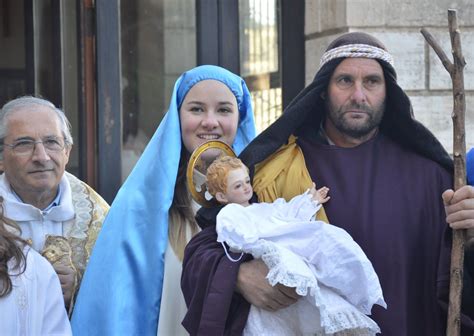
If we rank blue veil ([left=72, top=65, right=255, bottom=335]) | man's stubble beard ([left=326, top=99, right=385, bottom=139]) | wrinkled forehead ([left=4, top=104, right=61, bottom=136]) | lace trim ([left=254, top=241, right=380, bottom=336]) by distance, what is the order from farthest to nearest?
1. wrinkled forehead ([left=4, top=104, right=61, bottom=136])
2. blue veil ([left=72, top=65, right=255, bottom=335])
3. man's stubble beard ([left=326, top=99, right=385, bottom=139])
4. lace trim ([left=254, top=241, right=380, bottom=336])

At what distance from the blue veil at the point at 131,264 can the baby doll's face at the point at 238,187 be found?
411mm

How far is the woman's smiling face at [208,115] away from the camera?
402cm

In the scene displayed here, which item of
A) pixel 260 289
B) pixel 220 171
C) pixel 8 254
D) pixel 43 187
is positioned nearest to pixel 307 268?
pixel 260 289

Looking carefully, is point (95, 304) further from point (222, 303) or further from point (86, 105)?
point (86, 105)

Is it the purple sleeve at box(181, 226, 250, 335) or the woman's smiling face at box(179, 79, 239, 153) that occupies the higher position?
the woman's smiling face at box(179, 79, 239, 153)

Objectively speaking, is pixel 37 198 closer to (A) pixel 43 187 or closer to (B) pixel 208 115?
(A) pixel 43 187

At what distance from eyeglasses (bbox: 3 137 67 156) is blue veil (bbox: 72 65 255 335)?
12.4 inches

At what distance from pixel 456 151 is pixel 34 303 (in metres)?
1.50

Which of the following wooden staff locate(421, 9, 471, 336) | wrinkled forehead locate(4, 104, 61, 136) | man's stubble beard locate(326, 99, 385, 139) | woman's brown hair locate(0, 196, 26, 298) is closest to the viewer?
wooden staff locate(421, 9, 471, 336)

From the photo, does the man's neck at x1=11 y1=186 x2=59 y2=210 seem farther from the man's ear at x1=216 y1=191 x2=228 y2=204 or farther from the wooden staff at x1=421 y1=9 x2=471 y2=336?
the wooden staff at x1=421 y1=9 x2=471 y2=336

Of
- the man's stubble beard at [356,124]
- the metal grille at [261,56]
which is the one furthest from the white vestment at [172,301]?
the metal grille at [261,56]

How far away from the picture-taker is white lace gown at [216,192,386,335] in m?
3.36

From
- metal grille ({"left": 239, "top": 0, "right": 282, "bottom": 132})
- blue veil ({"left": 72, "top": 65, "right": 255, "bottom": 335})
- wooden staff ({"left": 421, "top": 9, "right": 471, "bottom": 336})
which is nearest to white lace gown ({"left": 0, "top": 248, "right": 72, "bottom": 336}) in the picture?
blue veil ({"left": 72, "top": 65, "right": 255, "bottom": 335})

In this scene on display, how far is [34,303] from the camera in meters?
3.58
